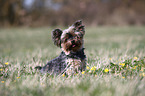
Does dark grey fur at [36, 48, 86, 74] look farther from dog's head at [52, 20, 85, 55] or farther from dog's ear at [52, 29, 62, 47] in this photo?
dog's ear at [52, 29, 62, 47]

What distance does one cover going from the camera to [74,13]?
2823 centimetres

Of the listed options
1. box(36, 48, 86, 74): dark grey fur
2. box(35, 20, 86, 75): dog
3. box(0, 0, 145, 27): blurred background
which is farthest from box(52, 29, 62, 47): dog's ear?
box(0, 0, 145, 27): blurred background

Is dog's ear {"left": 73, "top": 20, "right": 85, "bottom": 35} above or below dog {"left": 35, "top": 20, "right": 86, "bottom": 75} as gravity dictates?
above

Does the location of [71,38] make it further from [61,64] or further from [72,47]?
[61,64]

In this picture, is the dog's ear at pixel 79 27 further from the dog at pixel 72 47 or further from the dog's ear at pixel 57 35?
the dog's ear at pixel 57 35

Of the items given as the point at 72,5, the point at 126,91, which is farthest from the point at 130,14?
the point at 126,91

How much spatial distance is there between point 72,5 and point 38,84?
86.9 feet

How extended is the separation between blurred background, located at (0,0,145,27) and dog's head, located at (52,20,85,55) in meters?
22.4

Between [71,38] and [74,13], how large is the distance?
81.2 ft

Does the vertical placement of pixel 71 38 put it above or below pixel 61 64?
above

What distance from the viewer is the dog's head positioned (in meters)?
3.99

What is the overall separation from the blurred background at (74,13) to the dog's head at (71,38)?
22.4m

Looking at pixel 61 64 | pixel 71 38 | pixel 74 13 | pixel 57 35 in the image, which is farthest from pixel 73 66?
pixel 74 13

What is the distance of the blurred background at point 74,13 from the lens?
86.4 ft
